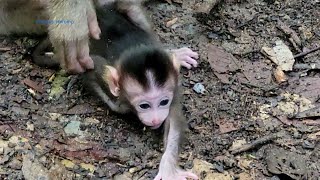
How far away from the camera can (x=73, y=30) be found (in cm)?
469

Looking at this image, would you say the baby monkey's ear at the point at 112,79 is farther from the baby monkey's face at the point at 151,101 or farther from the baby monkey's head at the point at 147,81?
the baby monkey's face at the point at 151,101

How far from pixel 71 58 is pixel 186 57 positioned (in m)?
0.91

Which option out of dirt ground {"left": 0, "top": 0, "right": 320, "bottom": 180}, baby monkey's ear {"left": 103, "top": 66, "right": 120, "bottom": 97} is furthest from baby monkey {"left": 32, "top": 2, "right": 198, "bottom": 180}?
dirt ground {"left": 0, "top": 0, "right": 320, "bottom": 180}

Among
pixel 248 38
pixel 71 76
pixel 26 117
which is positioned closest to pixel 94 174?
pixel 26 117

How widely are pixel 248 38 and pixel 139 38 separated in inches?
41.1

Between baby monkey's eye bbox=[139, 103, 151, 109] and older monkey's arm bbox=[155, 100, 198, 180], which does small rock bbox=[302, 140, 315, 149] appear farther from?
baby monkey's eye bbox=[139, 103, 151, 109]

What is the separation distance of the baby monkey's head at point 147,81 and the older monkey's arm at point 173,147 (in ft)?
0.21

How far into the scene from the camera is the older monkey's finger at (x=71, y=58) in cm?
473

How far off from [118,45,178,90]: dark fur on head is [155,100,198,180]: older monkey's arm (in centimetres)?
24

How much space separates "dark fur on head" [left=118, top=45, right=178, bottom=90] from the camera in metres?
4.46

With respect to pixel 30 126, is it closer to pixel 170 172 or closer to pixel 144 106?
pixel 144 106

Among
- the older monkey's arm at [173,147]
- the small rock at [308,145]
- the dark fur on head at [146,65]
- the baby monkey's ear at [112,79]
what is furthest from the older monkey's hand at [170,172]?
the small rock at [308,145]

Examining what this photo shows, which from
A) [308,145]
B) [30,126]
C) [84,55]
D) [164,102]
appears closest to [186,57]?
[164,102]

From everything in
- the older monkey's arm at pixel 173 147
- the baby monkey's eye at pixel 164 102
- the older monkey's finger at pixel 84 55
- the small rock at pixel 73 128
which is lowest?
the small rock at pixel 73 128
